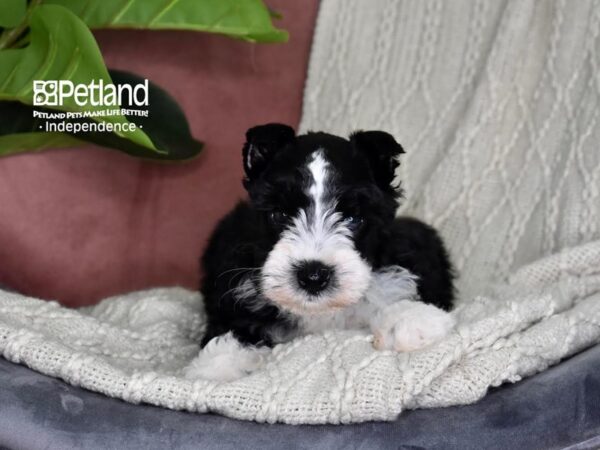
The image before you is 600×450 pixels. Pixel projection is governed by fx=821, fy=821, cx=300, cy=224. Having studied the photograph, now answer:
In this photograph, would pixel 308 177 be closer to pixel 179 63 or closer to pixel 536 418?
pixel 536 418

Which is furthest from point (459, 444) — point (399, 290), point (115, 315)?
point (115, 315)

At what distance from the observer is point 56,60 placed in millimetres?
1957

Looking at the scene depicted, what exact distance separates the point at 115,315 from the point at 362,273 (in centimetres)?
77

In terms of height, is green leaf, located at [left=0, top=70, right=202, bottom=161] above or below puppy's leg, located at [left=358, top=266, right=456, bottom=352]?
above

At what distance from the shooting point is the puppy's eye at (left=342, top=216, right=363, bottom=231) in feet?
5.72

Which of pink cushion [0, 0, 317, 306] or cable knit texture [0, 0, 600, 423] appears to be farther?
pink cushion [0, 0, 317, 306]

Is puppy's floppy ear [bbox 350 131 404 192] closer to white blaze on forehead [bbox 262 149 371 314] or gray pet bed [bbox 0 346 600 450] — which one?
white blaze on forehead [bbox 262 149 371 314]

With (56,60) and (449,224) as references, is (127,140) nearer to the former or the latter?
(56,60)

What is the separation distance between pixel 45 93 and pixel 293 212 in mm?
714

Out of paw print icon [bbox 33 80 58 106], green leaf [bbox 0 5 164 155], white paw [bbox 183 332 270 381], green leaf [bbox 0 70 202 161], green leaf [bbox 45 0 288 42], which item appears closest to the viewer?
white paw [bbox 183 332 270 381]

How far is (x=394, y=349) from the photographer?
1621mm

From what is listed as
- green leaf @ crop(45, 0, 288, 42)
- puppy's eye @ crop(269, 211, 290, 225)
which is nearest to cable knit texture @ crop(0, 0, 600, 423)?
puppy's eye @ crop(269, 211, 290, 225)

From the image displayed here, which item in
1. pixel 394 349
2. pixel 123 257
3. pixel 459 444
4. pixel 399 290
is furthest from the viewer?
pixel 123 257

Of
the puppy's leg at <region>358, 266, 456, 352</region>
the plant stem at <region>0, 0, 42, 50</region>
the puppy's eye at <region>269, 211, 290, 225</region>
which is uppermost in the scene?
the plant stem at <region>0, 0, 42, 50</region>
